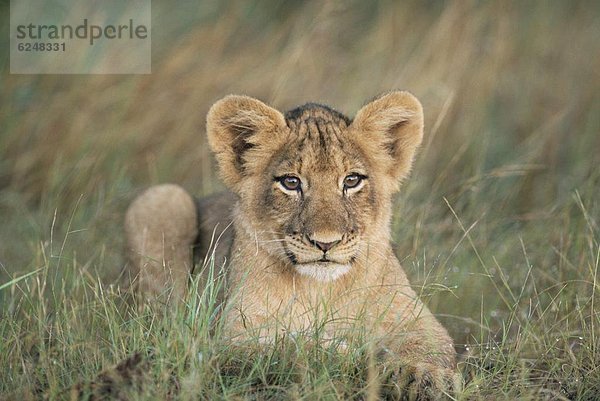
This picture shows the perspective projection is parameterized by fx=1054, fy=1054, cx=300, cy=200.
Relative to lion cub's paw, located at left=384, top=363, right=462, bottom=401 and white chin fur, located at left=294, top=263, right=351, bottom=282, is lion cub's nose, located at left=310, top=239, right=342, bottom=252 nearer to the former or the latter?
white chin fur, located at left=294, top=263, right=351, bottom=282

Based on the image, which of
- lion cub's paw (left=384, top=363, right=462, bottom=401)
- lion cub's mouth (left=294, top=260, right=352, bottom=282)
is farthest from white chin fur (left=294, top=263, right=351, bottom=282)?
lion cub's paw (left=384, top=363, right=462, bottom=401)

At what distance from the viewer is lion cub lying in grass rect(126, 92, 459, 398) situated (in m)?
4.31

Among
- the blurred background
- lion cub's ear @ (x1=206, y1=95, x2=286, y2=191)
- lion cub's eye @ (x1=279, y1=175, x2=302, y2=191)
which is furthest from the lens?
the blurred background

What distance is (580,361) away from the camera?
14.2 feet

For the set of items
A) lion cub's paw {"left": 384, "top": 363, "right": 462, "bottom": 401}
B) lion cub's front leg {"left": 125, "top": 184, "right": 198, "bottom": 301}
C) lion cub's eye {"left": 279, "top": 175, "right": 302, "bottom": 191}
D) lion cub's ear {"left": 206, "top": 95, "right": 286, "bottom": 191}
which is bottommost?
lion cub's paw {"left": 384, "top": 363, "right": 462, "bottom": 401}

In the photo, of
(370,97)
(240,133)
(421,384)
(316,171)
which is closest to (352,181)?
(316,171)

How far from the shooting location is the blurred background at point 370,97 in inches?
254

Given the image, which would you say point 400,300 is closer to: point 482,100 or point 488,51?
point 482,100

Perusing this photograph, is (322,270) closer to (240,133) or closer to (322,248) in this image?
(322,248)

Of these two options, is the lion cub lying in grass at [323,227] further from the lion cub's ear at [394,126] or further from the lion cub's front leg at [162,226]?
the lion cub's front leg at [162,226]

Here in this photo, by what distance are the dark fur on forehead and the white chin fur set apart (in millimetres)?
803

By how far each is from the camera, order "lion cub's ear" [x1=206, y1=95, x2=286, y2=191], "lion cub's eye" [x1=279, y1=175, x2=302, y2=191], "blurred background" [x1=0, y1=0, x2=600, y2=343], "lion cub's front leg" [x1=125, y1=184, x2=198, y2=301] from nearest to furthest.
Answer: "lion cub's eye" [x1=279, y1=175, x2=302, y2=191] → "lion cub's ear" [x1=206, y1=95, x2=286, y2=191] → "lion cub's front leg" [x1=125, y1=184, x2=198, y2=301] → "blurred background" [x1=0, y1=0, x2=600, y2=343]

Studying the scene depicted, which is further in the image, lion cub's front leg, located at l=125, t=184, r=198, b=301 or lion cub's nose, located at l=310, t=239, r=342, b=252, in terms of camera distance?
lion cub's front leg, located at l=125, t=184, r=198, b=301

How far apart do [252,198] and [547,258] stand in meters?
→ 2.19
